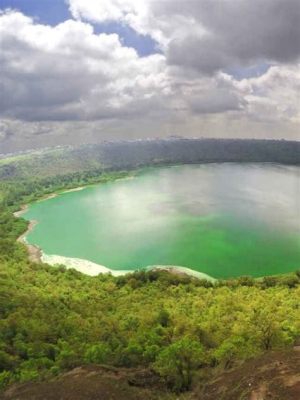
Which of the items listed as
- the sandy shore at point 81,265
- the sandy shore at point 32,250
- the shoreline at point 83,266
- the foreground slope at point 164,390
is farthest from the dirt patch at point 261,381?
the sandy shore at point 32,250

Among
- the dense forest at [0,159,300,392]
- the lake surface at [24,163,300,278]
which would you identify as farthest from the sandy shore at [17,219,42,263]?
the dense forest at [0,159,300,392]

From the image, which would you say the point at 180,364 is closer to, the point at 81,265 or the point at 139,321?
the point at 139,321

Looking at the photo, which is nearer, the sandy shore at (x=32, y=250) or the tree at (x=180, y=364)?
the tree at (x=180, y=364)

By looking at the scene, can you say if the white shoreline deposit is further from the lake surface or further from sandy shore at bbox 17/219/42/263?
the lake surface

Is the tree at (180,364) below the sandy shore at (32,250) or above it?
above

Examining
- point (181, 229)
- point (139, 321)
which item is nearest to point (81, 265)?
point (181, 229)

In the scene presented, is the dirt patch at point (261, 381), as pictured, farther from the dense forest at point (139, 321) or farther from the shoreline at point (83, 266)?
the shoreline at point (83, 266)
